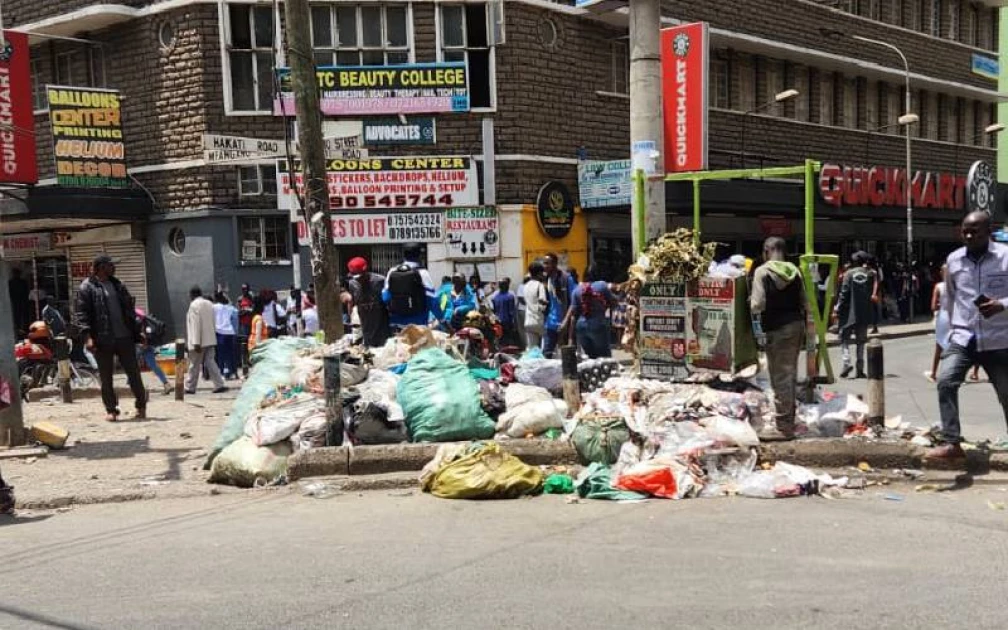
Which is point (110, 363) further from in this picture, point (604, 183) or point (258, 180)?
point (604, 183)

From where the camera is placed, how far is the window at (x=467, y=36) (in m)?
17.9

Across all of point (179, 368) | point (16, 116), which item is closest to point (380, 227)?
point (179, 368)

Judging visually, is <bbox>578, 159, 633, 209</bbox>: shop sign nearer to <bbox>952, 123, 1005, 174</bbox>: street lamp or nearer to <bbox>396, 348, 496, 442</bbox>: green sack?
<bbox>396, 348, 496, 442</bbox>: green sack

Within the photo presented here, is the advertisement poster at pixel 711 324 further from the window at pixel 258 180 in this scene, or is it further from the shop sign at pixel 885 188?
the shop sign at pixel 885 188

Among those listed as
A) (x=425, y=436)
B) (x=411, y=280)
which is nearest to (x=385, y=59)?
(x=411, y=280)

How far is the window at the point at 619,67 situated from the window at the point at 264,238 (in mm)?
8170

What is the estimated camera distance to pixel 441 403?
23.9 feet

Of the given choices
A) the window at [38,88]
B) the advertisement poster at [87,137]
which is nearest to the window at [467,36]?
the advertisement poster at [87,137]

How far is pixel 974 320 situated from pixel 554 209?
1268cm

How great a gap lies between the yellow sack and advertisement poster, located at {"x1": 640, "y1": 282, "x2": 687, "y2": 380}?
6.61 feet

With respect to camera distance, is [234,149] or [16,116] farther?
[234,149]

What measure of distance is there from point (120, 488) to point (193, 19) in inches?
513

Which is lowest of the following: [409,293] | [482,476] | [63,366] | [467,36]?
[482,476]

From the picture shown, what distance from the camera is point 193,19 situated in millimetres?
17203
